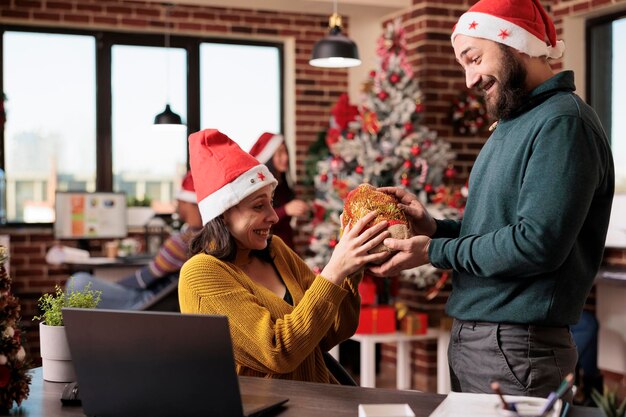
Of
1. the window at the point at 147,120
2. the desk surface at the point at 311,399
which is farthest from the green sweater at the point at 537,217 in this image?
the window at the point at 147,120

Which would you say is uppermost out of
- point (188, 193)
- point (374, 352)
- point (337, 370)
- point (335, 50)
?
point (335, 50)

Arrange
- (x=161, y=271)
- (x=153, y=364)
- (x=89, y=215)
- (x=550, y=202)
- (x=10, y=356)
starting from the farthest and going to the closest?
(x=89, y=215) → (x=161, y=271) → (x=550, y=202) → (x=10, y=356) → (x=153, y=364)

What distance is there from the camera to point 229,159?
2.29 m

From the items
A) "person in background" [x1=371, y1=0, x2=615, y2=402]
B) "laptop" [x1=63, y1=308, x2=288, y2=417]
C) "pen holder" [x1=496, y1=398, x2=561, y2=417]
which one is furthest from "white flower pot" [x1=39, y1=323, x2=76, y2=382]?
"pen holder" [x1=496, y1=398, x2=561, y2=417]

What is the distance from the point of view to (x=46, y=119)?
24.5 ft

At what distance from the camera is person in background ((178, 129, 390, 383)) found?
6.67ft

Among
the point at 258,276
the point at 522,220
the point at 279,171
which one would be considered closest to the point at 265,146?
the point at 279,171

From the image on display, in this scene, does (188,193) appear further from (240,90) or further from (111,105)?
(240,90)

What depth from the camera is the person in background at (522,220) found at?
196 centimetres

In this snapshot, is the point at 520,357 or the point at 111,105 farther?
the point at 111,105

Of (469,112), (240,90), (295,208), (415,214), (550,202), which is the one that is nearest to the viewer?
(550,202)

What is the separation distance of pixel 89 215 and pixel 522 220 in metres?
5.72

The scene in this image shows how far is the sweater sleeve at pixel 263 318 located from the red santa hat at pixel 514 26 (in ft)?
2.41

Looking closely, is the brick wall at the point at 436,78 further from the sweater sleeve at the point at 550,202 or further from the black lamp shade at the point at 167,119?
the sweater sleeve at the point at 550,202
